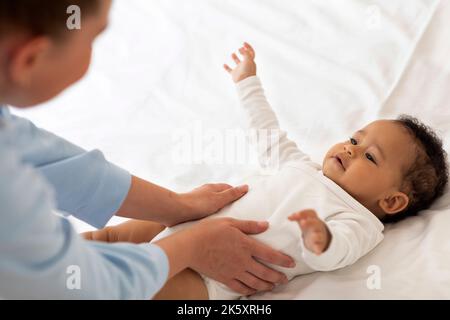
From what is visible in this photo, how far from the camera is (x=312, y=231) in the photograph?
2.82 ft

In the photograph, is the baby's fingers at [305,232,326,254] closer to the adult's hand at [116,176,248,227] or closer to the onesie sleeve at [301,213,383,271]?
the onesie sleeve at [301,213,383,271]

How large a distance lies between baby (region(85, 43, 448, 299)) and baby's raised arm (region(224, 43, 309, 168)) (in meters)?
0.05

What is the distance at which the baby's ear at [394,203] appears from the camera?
1.14 m

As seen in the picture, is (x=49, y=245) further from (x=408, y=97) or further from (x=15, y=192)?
(x=408, y=97)

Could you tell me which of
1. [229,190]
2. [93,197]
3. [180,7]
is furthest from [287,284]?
[180,7]

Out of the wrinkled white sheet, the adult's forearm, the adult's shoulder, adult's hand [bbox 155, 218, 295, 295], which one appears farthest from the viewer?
the wrinkled white sheet

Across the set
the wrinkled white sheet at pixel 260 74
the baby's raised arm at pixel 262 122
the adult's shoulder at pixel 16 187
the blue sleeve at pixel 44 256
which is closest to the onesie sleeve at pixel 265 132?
the baby's raised arm at pixel 262 122

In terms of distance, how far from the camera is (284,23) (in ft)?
5.65

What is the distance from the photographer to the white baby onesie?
1.00 m

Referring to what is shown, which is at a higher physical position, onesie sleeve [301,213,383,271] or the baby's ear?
the baby's ear

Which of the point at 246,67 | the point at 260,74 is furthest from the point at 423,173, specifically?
the point at 260,74

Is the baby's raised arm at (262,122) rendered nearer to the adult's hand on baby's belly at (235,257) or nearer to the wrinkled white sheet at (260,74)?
the wrinkled white sheet at (260,74)

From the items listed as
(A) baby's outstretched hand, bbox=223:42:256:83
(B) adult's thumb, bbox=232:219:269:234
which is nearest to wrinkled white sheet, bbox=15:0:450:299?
(A) baby's outstretched hand, bbox=223:42:256:83

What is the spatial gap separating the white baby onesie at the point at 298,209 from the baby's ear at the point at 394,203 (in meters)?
0.05
